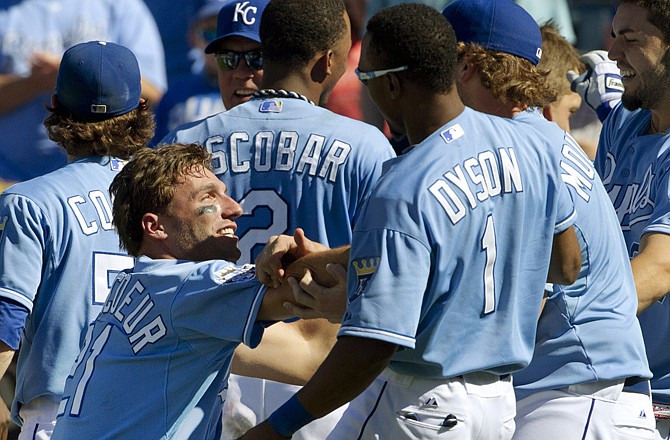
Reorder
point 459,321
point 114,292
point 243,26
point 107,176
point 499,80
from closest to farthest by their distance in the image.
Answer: point 459,321 < point 114,292 < point 499,80 < point 107,176 < point 243,26

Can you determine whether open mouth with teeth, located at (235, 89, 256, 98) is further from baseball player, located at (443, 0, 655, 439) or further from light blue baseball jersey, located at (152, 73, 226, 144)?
light blue baseball jersey, located at (152, 73, 226, 144)

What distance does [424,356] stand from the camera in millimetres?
3537

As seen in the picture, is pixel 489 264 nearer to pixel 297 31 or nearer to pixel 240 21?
pixel 297 31

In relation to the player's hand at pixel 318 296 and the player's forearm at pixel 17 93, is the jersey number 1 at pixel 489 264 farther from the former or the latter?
the player's forearm at pixel 17 93

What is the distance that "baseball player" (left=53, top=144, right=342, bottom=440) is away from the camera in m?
3.49

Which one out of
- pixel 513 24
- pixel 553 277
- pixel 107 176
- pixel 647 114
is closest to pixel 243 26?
pixel 107 176

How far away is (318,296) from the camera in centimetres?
356

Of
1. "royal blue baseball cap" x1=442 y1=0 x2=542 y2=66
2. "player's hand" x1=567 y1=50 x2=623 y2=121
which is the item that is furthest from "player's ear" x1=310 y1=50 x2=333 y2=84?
"player's hand" x1=567 y1=50 x2=623 y2=121

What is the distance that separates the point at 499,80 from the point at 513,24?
0.82 ft

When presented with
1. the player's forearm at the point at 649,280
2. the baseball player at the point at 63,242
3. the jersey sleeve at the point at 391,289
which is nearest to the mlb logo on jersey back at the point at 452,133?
the jersey sleeve at the point at 391,289

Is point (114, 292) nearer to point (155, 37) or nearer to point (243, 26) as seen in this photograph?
point (243, 26)

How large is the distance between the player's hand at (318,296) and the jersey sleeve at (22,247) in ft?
4.49

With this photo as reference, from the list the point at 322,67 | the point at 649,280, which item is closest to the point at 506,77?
the point at 322,67

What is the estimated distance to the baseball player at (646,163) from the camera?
14.8 ft
